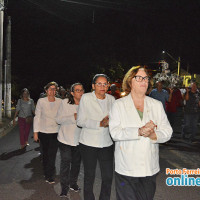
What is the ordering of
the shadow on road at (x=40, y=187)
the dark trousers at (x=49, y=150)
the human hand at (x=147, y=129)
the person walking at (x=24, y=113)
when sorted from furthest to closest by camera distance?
Result: the person walking at (x=24, y=113)
the dark trousers at (x=49, y=150)
the shadow on road at (x=40, y=187)
the human hand at (x=147, y=129)

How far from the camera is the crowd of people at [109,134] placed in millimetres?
3041

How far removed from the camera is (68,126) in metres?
5.07

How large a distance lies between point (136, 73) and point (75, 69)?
36.8m

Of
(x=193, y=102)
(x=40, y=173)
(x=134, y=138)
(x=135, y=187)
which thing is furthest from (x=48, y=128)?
(x=193, y=102)

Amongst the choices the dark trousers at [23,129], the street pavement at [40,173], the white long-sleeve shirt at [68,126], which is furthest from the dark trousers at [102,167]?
the dark trousers at [23,129]

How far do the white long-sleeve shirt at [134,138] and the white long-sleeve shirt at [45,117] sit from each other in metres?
2.97

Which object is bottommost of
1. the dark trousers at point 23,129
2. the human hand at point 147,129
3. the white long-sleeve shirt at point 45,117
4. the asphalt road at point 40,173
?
the asphalt road at point 40,173

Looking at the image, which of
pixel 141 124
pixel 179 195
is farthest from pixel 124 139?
pixel 179 195

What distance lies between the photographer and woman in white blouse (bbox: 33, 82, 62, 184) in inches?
234

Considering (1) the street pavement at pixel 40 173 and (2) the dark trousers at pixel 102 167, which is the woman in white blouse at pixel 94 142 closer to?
(2) the dark trousers at pixel 102 167

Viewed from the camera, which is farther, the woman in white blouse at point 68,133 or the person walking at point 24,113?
the person walking at point 24,113

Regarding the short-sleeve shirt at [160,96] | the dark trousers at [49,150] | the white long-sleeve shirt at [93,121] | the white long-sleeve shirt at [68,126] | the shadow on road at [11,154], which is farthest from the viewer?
the short-sleeve shirt at [160,96]

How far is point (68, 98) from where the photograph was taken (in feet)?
17.1

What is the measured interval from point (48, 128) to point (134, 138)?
3.25 metres
